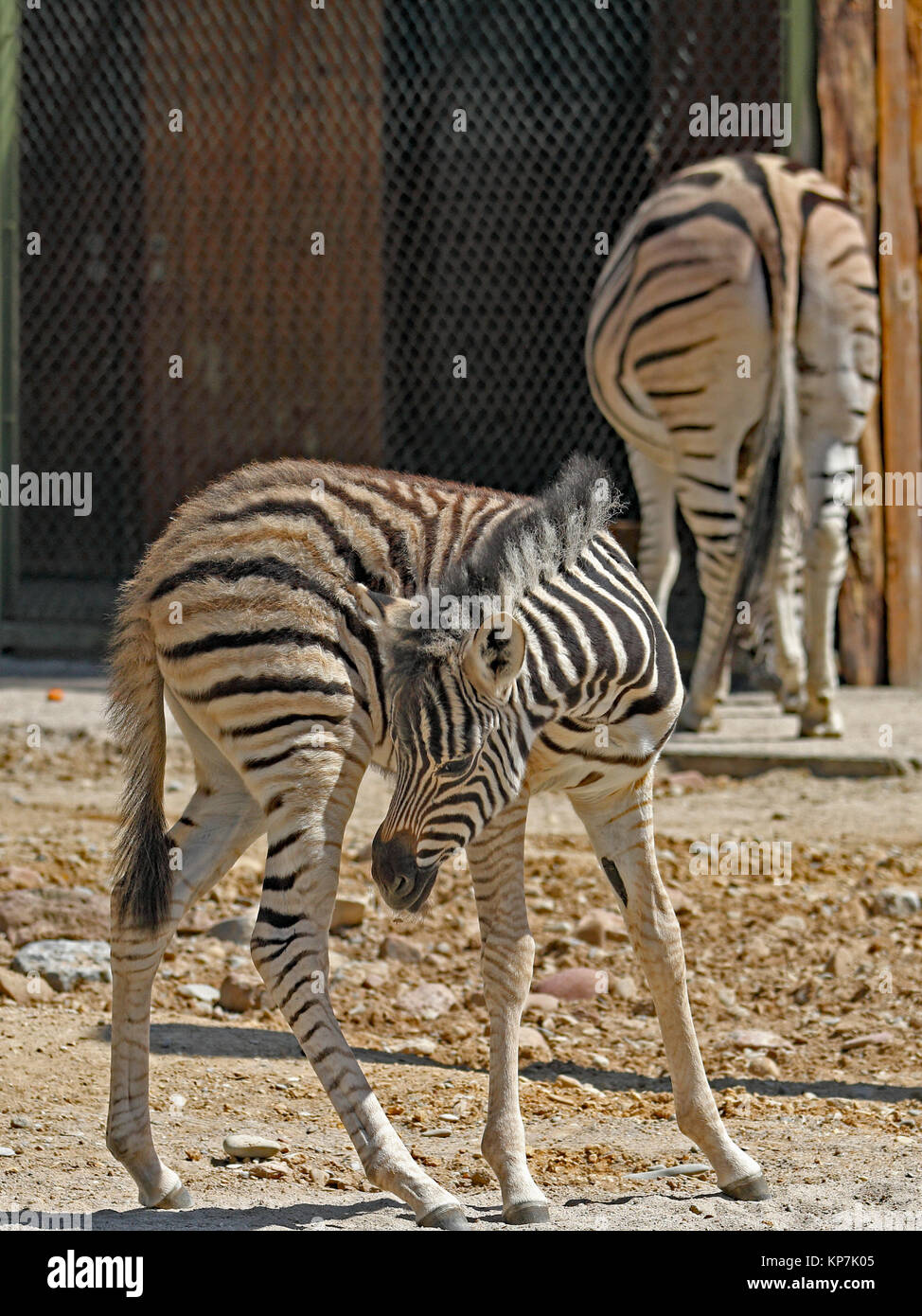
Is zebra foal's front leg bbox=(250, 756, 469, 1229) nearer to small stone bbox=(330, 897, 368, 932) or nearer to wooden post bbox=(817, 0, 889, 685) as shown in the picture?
small stone bbox=(330, 897, 368, 932)

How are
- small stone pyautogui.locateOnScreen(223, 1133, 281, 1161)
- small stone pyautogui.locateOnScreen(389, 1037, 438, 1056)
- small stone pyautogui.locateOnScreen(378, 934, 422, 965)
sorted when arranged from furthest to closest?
A: small stone pyautogui.locateOnScreen(378, 934, 422, 965), small stone pyautogui.locateOnScreen(389, 1037, 438, 1056), small stone pyautogui.locateOnScreen(223, 1133, 281, 1161)

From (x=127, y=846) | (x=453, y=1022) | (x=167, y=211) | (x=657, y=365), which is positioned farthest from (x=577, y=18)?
(x=127, y=846)

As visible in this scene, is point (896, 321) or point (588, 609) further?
point (896, 321)

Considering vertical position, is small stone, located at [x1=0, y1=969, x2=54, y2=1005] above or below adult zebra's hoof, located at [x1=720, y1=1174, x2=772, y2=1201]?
above

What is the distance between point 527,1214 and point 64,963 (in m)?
2.25

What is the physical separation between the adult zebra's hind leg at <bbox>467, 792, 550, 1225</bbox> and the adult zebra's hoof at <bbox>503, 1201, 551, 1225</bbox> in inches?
2.0

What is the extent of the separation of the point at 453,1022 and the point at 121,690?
5.57 ft

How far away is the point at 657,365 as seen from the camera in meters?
7.83

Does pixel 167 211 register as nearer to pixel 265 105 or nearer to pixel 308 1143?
pixel 265 105

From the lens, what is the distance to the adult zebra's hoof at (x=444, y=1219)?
10.4 feet

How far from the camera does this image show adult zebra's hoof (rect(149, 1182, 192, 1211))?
3.44m

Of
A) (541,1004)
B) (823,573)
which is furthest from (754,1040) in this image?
(823,573)

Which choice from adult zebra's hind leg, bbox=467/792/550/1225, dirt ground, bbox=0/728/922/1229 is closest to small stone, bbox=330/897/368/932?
dirt ground, bbox=0/728/922/1229

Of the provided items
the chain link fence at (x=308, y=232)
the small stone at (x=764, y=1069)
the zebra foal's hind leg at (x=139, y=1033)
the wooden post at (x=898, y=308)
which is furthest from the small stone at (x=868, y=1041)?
the chain link fence at (x=308, y=232)
